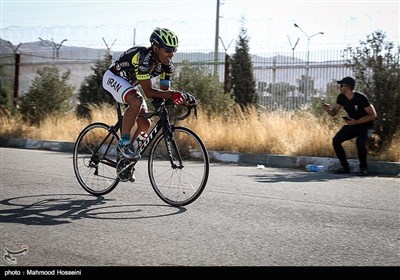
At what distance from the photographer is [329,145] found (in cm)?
1102

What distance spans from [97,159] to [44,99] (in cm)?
1076

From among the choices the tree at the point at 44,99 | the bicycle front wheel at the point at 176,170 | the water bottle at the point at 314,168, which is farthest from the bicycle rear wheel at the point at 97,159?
the tree at the point at 44,99

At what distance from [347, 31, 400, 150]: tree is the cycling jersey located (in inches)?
230

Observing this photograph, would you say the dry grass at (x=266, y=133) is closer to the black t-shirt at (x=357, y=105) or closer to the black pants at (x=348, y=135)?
the black pants at (x=348, y=135)

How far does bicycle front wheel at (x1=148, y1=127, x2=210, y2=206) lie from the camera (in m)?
6.16

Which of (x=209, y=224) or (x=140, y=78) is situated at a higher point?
(x=140, y=78)

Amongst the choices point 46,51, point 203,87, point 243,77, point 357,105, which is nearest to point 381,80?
point 357,105

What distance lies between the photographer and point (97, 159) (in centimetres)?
710

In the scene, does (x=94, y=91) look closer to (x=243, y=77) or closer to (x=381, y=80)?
(x=243, y=77)

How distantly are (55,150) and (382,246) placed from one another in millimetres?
10732
